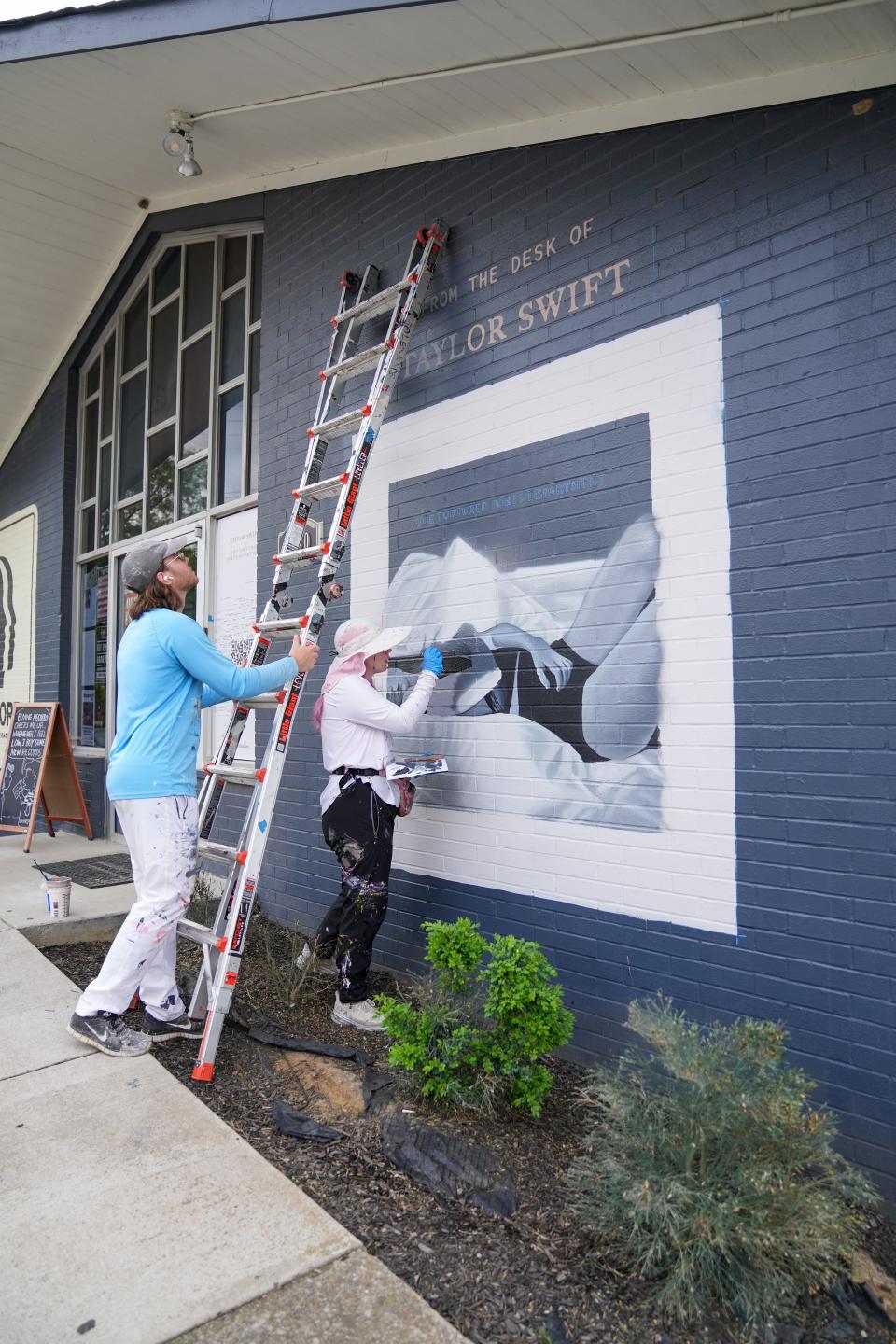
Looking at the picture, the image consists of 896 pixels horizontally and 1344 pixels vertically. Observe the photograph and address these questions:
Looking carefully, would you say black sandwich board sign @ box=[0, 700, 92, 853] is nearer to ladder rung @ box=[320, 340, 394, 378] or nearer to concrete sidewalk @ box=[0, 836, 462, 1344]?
ladder rung @ box=[320, 340, 394, 378]

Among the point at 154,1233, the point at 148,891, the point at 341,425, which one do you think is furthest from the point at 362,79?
the point at 154,1233

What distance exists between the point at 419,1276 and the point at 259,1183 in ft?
2.00

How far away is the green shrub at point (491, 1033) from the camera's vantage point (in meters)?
3.22

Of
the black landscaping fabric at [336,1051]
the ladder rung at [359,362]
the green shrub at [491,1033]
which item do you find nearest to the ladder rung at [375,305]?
the ladder rung at [359,362]

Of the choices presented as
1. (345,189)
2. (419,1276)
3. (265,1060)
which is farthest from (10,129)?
(419,1276)

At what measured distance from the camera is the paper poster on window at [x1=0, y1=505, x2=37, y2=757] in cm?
1078

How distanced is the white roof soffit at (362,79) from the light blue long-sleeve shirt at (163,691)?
103 inches

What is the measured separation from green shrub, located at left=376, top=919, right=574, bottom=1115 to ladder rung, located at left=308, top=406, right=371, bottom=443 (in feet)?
8.66

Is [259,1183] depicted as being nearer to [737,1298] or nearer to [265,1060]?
[265,1060]

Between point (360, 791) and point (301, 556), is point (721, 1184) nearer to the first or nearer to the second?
point (360, 791)

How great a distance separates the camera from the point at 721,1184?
2428mm

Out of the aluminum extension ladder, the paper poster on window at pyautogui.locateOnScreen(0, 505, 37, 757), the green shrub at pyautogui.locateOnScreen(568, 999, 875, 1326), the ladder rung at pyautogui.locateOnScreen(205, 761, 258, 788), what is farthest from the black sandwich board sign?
the green shrub at pyautogui.locateOnScreen(568, 999, 875, 1326)

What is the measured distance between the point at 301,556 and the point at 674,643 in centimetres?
189

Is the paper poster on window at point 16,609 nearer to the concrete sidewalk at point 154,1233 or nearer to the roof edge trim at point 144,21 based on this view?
the roof edge trim at point 144,21
